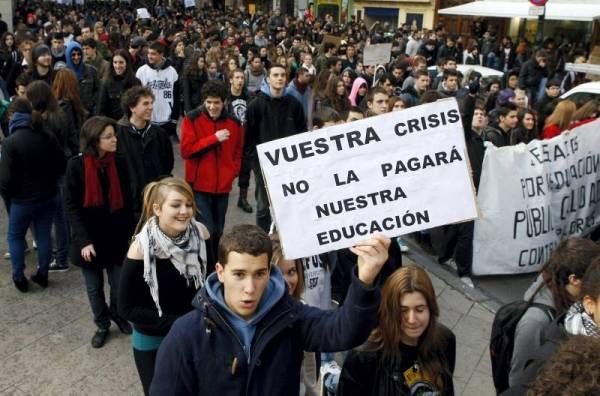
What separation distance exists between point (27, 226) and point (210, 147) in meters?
1.59

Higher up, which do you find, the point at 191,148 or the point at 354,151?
the point at 354,151

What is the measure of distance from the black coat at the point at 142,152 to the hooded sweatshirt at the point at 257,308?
2.70m

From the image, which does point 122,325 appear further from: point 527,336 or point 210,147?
point 527,336

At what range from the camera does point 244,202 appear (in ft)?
24.3

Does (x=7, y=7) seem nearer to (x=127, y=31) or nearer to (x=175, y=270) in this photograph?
(x=127, y=31)

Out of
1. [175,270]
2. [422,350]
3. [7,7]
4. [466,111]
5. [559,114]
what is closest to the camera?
[422,350]

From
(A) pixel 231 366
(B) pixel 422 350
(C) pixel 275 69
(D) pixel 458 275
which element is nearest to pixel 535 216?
(D) pixel 458 275

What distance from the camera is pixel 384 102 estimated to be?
625 centimetres

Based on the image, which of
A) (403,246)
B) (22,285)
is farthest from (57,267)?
(403,246)

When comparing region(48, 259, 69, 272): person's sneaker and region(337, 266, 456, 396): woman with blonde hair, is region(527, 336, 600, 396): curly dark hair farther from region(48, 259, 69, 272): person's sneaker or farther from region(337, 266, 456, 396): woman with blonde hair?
region(48, 259, 69, 272): person's sneaker

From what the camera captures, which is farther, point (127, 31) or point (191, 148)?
point (127, 31)

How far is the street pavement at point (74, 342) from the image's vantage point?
13.5ft

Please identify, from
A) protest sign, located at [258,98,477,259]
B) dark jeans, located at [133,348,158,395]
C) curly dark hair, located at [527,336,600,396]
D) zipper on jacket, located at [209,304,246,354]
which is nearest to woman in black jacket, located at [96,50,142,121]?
dark jeans, located at [133,348,158,395]

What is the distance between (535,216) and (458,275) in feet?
2.84
